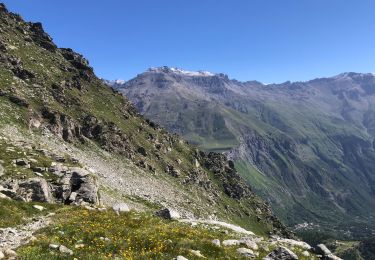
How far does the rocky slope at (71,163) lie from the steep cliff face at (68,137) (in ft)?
0.83

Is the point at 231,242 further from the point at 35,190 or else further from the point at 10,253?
the point at 35,190

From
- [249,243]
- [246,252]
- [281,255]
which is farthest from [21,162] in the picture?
[281,255]

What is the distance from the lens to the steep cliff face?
165 feet

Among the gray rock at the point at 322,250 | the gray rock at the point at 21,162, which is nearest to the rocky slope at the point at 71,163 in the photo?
the gray rock at the point at 21,162

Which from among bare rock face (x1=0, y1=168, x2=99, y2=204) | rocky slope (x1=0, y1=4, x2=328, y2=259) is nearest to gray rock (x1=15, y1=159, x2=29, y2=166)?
rocky slope (x1=0, y1=4, x2=328, y2=259)

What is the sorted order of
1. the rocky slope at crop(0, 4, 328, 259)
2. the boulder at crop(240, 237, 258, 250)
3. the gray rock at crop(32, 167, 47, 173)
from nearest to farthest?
the rocky slope at crop(0, 4, 328, 259)
the boulder at crop(240, 237, 258, 250)
the gray rock at crop(32, 167, 47, 173)

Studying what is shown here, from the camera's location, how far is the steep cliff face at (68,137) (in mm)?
50375

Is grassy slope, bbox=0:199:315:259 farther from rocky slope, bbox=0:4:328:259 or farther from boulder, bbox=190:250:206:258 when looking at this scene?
boulder, bbox=190:250:206:258

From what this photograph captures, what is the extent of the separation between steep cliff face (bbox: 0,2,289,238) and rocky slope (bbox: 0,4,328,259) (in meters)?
0.25

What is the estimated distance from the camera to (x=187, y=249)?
1025 inches

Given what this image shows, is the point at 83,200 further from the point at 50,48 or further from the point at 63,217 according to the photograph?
Answer: the point at 50,48

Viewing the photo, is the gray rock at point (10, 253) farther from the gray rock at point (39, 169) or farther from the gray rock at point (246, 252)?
the gray rock at point (39, 169)

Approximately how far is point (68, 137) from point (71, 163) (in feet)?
185

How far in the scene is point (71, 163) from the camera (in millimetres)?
65312
